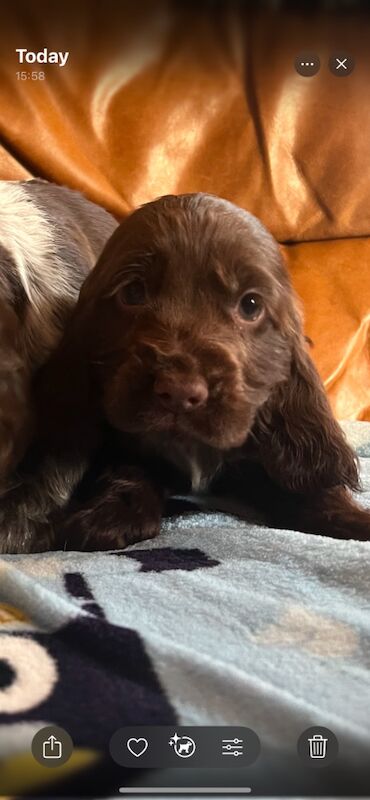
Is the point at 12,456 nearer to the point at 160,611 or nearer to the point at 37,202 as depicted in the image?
the point at 160,611

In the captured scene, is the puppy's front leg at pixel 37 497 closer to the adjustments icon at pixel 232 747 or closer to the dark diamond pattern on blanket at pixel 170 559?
the dark diamond pattern on blanket at pixel 170 559

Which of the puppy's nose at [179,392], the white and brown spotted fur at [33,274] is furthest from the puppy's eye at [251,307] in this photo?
the white and brown spotted fur at [33,274]

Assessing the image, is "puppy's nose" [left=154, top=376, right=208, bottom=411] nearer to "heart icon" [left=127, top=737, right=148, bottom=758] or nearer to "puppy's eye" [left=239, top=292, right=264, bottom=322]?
"puppy's eye" [left=239, top=292, right=264, bottom=322]

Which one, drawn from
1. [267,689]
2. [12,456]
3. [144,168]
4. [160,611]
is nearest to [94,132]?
[144,168]

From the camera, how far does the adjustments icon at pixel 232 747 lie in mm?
802

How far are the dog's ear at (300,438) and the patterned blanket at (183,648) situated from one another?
20 centimetres

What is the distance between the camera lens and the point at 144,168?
213cm

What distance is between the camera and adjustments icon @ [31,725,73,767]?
0.79 m

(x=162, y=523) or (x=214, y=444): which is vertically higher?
(x=214, y=444)

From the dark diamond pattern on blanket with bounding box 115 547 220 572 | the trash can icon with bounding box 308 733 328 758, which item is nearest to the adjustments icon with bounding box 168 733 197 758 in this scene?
the trash can icon with bounding box 308 733 328 758

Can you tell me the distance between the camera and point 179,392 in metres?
1.15

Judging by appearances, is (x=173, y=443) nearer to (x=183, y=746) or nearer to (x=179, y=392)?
(x=179, y=392)

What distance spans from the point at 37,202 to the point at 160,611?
1076mm
